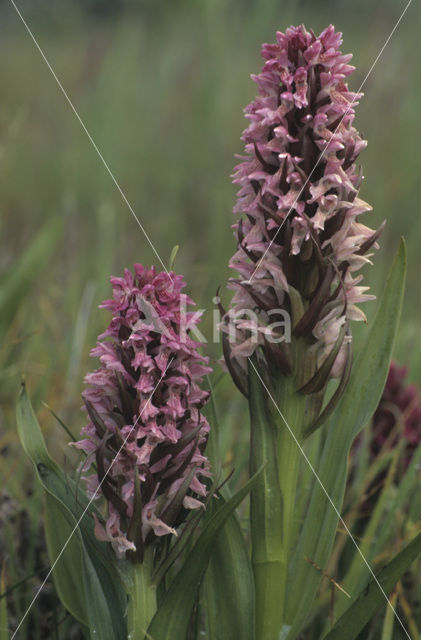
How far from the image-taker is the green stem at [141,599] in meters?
1.36

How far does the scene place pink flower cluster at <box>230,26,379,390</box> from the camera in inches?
51.5

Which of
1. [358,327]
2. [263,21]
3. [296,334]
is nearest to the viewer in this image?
[296,334]

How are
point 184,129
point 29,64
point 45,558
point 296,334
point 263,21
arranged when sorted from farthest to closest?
1. point 29,64
2. point 184,129
3. point 263,21
4. point 45,558
5. point 296,334

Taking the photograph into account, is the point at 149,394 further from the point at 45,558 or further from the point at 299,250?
the point at 45,558

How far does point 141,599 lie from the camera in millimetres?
1377

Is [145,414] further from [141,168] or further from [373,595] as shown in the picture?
[141,168]

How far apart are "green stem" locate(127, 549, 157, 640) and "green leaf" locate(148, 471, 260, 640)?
0.05 metres

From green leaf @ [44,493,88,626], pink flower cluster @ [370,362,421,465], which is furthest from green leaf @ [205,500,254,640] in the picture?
pink flower cluster @ [370,362,421,465]

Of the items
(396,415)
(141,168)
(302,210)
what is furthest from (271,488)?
(141,168)

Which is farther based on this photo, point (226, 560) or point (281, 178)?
point (226, 560)

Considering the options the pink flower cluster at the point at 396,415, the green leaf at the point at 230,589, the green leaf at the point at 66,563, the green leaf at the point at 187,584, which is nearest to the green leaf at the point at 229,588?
the green leaf at the point at 230,589

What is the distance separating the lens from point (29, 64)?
802 centimetres

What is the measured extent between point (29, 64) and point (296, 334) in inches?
297

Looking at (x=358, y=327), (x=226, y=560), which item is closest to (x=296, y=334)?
(x=226, y=560)
